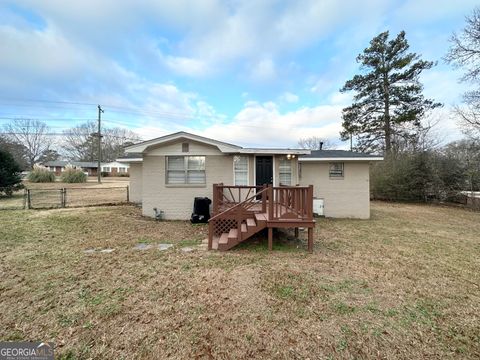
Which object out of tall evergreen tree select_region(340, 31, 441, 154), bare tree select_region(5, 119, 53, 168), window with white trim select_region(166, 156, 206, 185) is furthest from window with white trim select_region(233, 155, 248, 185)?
bare tree select_region(5, 119, 53, 168)

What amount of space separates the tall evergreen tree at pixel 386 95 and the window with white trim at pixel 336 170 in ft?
39.9

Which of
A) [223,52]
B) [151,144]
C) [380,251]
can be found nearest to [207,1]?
[223,52]

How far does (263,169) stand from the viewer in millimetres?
9539

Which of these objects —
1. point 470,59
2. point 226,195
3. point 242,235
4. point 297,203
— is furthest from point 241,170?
point 470,59

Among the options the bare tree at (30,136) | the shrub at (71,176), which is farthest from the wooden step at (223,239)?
the bare tree at (30,136)

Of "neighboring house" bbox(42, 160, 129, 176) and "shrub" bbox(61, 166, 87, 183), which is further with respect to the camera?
"neighboring house" bbox(42, 160, 129, 176)

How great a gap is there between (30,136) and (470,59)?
225ft

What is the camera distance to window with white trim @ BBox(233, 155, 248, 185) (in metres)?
9.38

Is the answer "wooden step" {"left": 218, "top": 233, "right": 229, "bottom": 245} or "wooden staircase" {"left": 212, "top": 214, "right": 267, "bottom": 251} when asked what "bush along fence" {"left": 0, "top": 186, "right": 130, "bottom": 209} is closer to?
"wooden step" {"left": 218, "top": 233, "right": 229, "bottom": 245}

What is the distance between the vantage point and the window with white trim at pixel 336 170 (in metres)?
10.5

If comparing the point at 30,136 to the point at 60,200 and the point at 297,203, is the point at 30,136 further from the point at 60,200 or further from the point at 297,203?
the point at 297,203

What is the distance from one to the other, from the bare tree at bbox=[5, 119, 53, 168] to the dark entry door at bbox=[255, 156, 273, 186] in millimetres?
58261

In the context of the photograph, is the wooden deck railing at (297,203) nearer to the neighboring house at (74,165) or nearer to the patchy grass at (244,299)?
the patchy grass at (244,299)

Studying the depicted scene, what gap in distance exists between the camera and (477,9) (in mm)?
12383
